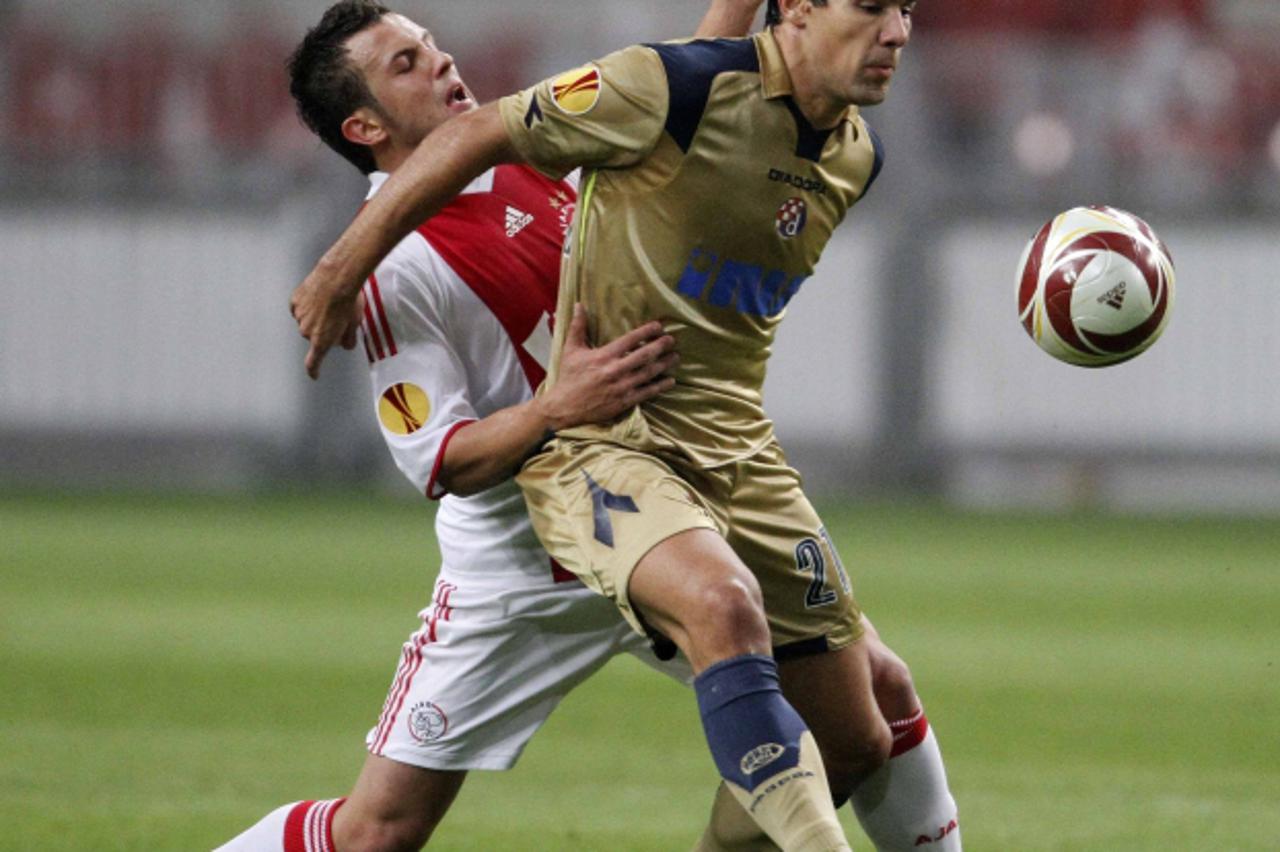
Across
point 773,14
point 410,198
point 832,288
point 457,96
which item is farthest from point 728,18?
point 832,288

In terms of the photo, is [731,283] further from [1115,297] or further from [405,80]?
[405,80]

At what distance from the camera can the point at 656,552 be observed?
4.04 m

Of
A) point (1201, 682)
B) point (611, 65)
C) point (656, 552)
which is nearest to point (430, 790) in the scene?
point (656, 552)

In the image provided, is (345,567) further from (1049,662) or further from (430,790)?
(430,790)

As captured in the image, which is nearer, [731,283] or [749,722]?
[749,722]

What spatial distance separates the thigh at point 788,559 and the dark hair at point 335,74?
1340mm

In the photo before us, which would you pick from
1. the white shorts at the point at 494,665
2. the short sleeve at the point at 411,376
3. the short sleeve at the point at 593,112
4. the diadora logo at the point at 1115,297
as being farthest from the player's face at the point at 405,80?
the diadora logo at the point at 1115,297

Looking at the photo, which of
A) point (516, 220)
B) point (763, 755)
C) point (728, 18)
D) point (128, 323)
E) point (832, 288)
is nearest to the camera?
point (763, 755)

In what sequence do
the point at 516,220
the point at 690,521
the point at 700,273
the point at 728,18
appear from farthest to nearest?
the point at 728,18 → the point at 516,220 → the point at 700,273 → the point at 690,521

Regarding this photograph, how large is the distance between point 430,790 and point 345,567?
23.8 ft

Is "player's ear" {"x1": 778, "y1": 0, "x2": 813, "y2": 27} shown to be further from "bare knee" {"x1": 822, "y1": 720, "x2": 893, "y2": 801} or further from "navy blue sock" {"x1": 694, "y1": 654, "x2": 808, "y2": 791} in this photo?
Result: "bare knee" {"x1": 822, "y1": 720, "x2": 893, "y2": 801}

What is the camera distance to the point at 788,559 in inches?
174

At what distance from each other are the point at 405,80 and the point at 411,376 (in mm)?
783

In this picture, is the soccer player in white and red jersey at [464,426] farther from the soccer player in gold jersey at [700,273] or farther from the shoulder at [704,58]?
the shoulder at [704,58]
